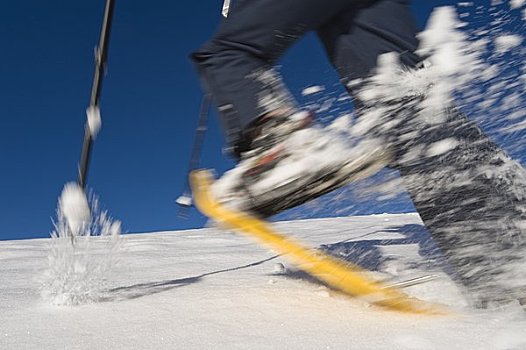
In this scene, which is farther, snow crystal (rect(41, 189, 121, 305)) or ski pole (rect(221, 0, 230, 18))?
ski pole (rect(221, 0, 230, 18))

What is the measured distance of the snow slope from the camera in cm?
82

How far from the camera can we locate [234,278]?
1.42 meters

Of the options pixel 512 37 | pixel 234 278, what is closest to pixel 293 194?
pixel 234 278

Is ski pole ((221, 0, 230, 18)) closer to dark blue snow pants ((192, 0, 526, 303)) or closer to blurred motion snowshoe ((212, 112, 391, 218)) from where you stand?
dark blue snow pants ((192, 0, 526, 303))

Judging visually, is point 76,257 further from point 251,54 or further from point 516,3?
point 516,3

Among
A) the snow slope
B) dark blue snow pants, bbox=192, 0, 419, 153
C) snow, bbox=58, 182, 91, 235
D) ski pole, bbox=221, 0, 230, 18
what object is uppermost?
ski pole, bbox=221, 0, 230, 18

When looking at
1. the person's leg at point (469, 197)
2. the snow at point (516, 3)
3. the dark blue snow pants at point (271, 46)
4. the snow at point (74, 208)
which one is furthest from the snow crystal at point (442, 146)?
the snow at point (74, 208)

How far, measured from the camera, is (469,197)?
3.64ft

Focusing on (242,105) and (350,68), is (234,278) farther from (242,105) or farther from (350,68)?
(350,68)

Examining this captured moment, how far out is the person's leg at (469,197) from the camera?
3.51ft

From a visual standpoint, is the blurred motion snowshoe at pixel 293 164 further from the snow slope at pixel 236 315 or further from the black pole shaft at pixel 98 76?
the black pole shaft at pixel 98 76

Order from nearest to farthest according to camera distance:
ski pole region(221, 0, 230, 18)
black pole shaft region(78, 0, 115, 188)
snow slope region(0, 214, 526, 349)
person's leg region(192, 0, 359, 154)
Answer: snow slope region(0, 214, 526, 349)
person's leg region(192, 0, 359, 154)
black pole shaft region(78, 0, 115, 188)
ski pole region(221, 0, 230, 18)

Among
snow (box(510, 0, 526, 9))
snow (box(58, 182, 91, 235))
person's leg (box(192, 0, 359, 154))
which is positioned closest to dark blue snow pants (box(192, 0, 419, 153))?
person's leg (box(192, 0, 359, 154))

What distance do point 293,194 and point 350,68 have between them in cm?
36
